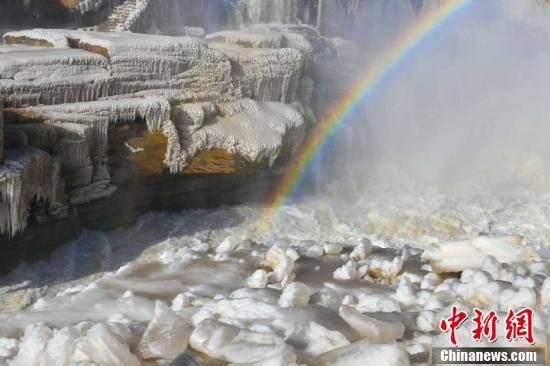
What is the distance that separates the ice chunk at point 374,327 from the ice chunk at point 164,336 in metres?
0.54

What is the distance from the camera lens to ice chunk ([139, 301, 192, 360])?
5.98ft

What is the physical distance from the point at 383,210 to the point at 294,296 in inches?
252

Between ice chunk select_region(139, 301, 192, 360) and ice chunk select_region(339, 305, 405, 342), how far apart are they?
540 millimetres

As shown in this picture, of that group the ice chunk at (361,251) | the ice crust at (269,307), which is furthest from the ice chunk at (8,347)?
the ice chunk at (361,251)

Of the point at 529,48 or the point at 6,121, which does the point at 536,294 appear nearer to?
the point at 6,121

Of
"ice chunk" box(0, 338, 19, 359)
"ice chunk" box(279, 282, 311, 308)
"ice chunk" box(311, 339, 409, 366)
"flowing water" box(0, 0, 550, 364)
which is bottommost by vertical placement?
"flowing water" box(0, 0, 550, 364)

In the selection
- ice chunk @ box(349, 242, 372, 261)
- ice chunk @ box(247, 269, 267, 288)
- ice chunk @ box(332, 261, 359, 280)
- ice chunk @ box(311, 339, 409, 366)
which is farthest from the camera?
ice chunk @ box(349, 242, 372, 261)

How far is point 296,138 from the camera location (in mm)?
8336

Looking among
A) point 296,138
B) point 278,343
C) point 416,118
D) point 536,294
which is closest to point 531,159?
point 416,118

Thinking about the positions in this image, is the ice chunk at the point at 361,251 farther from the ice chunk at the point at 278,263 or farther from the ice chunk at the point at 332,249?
the ice chunk at the point at 278,263

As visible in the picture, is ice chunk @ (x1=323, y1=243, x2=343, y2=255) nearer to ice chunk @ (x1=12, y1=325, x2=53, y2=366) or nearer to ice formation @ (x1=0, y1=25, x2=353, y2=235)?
ice chunk @ (x1=12, y1=325, x2=53, y2=366)

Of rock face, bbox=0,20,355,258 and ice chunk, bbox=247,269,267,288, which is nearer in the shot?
ice chunk, bbox=247,269,267,288

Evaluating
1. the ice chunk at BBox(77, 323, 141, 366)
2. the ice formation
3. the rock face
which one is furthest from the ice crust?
the ice formation

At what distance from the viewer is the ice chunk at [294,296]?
7.36 feet
